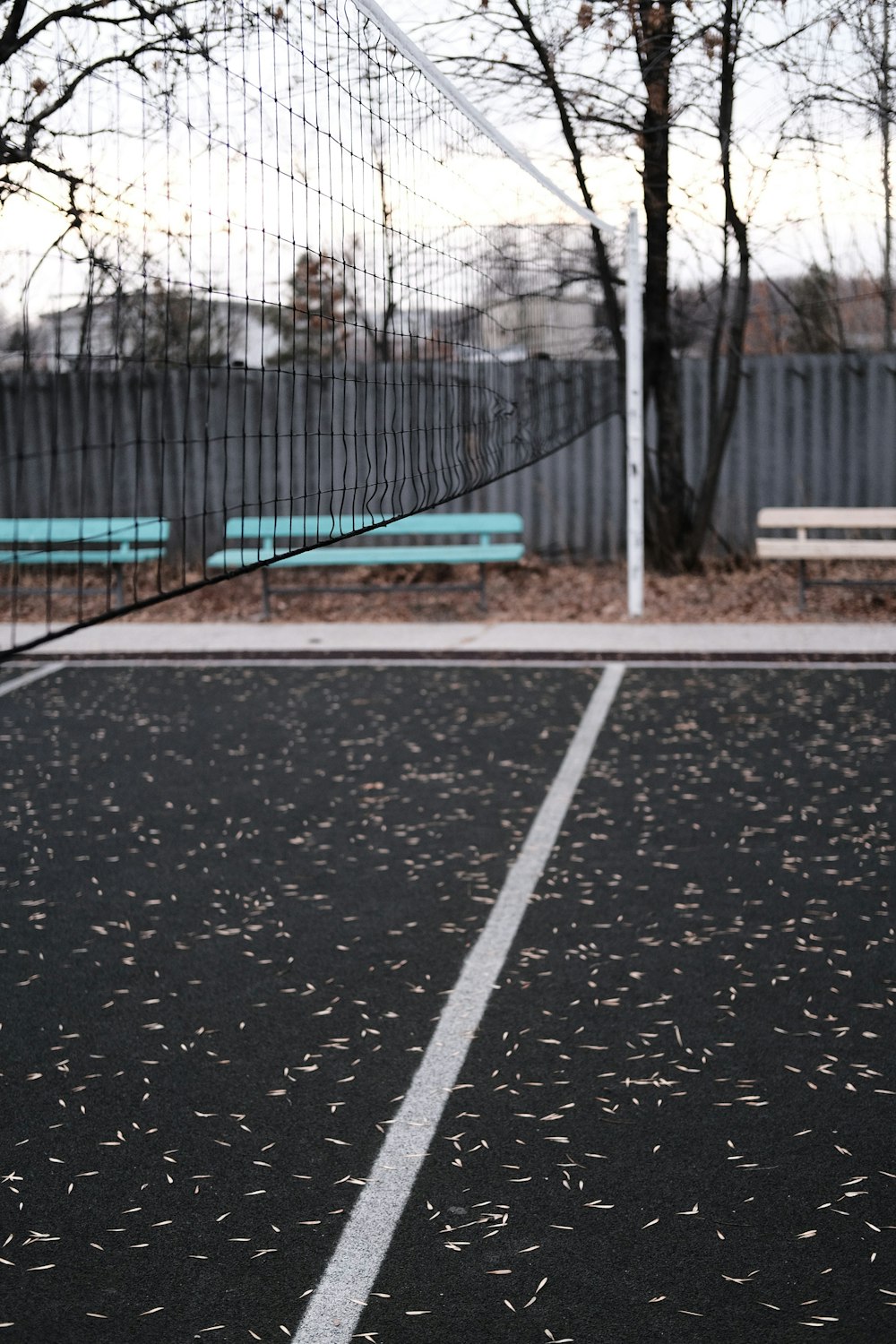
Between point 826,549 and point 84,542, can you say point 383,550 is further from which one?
point 826,549

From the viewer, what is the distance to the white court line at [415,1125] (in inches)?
112

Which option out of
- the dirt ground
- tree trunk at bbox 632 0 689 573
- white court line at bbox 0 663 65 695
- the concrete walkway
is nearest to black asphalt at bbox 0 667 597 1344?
white court line at bbox 0 663 65 695

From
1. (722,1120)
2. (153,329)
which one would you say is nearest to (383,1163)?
(722,1120)

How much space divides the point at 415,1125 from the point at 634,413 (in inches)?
343

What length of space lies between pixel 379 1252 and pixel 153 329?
1349 cm

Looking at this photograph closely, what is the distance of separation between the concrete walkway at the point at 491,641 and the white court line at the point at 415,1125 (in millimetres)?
4577

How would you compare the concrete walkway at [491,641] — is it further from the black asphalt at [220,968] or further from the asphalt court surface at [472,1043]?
the asphalt court surface at [472,1043]

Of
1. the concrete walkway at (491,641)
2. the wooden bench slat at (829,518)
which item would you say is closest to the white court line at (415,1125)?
the concrete walkway at (491,641)

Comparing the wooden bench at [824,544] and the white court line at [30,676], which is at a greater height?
the wooden bench at [824,544]

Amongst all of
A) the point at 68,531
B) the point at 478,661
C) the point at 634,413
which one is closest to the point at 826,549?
the point at 634,413

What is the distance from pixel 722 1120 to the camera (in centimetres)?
353

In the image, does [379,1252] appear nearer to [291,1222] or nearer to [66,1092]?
[291,1222]

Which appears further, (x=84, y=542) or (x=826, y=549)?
(x=84, y=542)

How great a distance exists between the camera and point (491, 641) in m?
11.1
